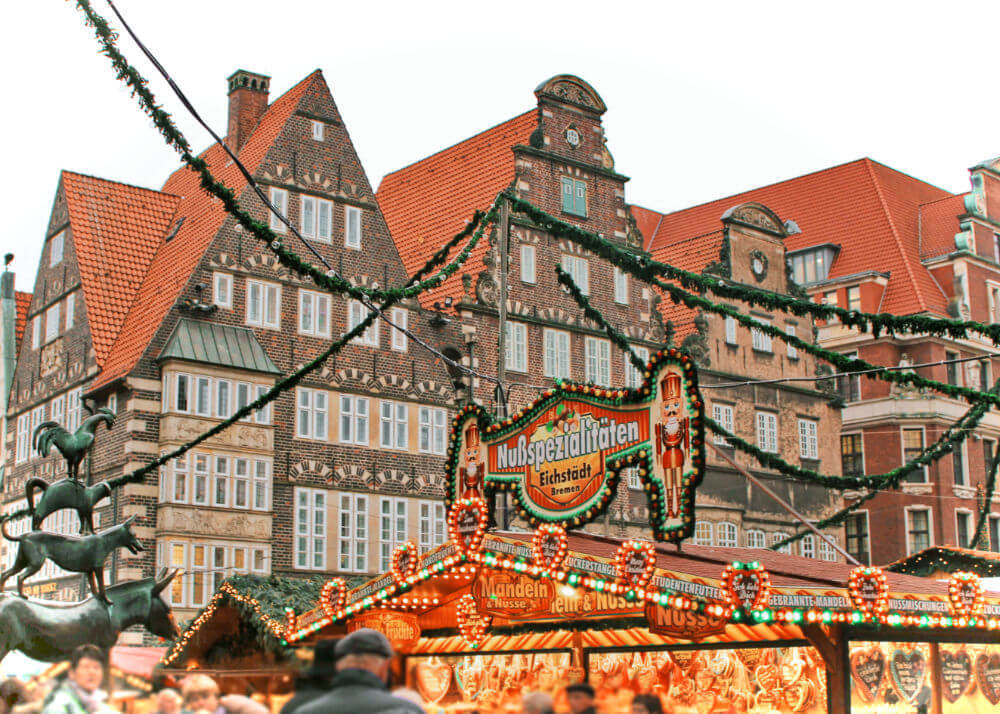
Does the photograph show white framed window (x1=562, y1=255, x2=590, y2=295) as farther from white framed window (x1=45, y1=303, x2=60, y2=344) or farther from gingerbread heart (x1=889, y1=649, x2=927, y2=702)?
gingerbread heart (x1=889, y1=649, x2=927, y2=702)

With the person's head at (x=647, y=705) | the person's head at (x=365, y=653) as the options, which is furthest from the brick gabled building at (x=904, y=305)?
the person's head at (x=365, y=653)

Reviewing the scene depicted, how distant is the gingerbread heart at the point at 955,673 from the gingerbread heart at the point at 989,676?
0.26 m

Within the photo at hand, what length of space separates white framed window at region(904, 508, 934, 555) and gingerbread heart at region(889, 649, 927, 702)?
26.4m

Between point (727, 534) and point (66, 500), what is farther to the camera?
point (727, 534)

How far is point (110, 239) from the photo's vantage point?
30.2 metres

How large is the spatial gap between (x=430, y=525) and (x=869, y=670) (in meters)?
15.3

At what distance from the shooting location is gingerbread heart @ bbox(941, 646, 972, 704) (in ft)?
51.1

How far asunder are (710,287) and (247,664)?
406 inches

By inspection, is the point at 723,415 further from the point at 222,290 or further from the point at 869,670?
the point at 869,670

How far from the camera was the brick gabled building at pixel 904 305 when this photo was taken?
1614 inches

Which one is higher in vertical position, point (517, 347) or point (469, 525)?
point (517, 347)

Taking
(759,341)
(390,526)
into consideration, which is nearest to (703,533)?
(759,341)

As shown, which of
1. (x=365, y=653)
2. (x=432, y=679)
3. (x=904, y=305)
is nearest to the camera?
(x=365, y=653)

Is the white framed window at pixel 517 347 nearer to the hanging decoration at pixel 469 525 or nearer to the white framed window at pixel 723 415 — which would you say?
the white framed window at pixel 723 415
